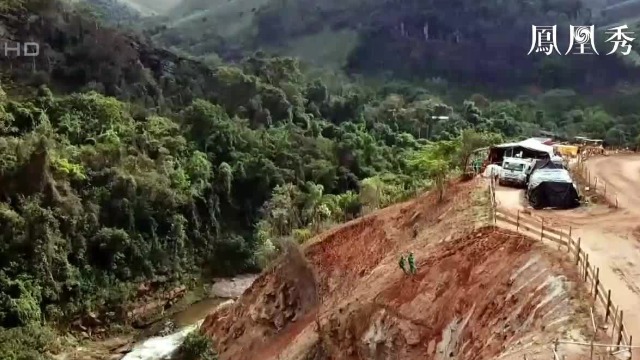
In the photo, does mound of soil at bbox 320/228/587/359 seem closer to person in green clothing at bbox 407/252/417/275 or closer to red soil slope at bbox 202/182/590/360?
red soil slope at bbox 202/182/590/360

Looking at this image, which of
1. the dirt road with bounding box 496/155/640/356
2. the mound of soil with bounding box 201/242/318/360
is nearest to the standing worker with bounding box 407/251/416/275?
the dirt road with bounding box 496/155/640/356

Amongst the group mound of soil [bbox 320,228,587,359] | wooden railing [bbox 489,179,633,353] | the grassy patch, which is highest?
the grassy patch

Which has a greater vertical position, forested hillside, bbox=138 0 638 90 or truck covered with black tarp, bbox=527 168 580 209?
forested hillside, bbox=138 0 638 90

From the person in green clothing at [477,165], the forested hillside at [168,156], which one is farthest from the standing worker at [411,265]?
the person in green clothing at [477,165]

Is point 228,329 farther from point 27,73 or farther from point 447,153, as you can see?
point 27,73

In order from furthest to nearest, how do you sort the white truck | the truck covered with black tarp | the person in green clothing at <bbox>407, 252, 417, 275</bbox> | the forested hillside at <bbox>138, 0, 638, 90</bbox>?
the forested hillside at <bbox>138, 0, 638, 90</bbox>, the white truck, the truck covered with black tarp, the person in green clothing at <bbox>407, 252, 417, 275</bbox>

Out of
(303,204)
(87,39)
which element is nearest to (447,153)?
(303,204)

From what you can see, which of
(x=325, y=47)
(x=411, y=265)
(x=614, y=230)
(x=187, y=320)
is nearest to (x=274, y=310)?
(x=411, y=265)

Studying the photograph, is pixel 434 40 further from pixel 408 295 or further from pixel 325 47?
pixel 408 295
